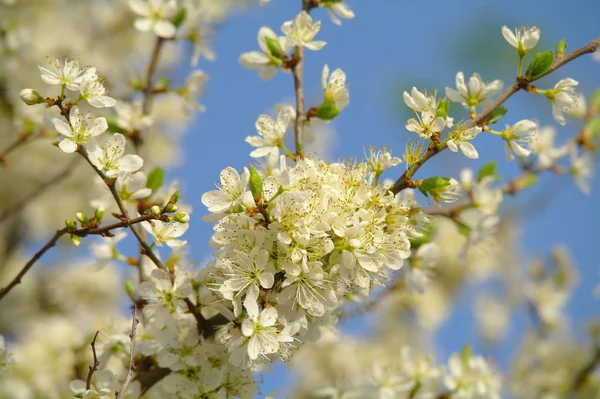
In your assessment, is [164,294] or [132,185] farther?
[132,185]

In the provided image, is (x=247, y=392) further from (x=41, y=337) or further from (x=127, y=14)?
(x=127, y=14)

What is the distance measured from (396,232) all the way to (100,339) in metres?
1.07

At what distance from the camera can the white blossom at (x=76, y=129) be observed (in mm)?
1679

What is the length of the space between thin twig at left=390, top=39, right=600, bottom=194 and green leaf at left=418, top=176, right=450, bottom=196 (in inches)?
2.8

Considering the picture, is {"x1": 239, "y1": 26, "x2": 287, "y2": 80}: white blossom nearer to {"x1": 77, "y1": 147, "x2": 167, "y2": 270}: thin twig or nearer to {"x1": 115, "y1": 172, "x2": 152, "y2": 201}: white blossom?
{"x1": 115, "y1": 172, "x2": 152, "y2": 201}: white blossom

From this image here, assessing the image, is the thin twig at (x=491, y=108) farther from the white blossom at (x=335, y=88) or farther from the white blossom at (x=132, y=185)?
the white blossom at (x=132, y=185)

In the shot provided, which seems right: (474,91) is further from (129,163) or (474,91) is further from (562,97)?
(129,163)

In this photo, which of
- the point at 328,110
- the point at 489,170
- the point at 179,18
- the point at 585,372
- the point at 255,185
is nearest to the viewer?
the point at 255,185

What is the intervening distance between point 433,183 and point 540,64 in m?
0.43

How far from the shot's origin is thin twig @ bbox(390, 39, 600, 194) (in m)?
1.77

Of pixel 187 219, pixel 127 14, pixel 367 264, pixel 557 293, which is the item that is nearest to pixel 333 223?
pixel 367 264

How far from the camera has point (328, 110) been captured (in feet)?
6.84

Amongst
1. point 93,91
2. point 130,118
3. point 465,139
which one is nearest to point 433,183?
Answer: point 465,139

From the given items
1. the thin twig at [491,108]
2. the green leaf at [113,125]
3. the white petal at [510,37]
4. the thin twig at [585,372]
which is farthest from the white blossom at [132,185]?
the thin twig at [585,372]
